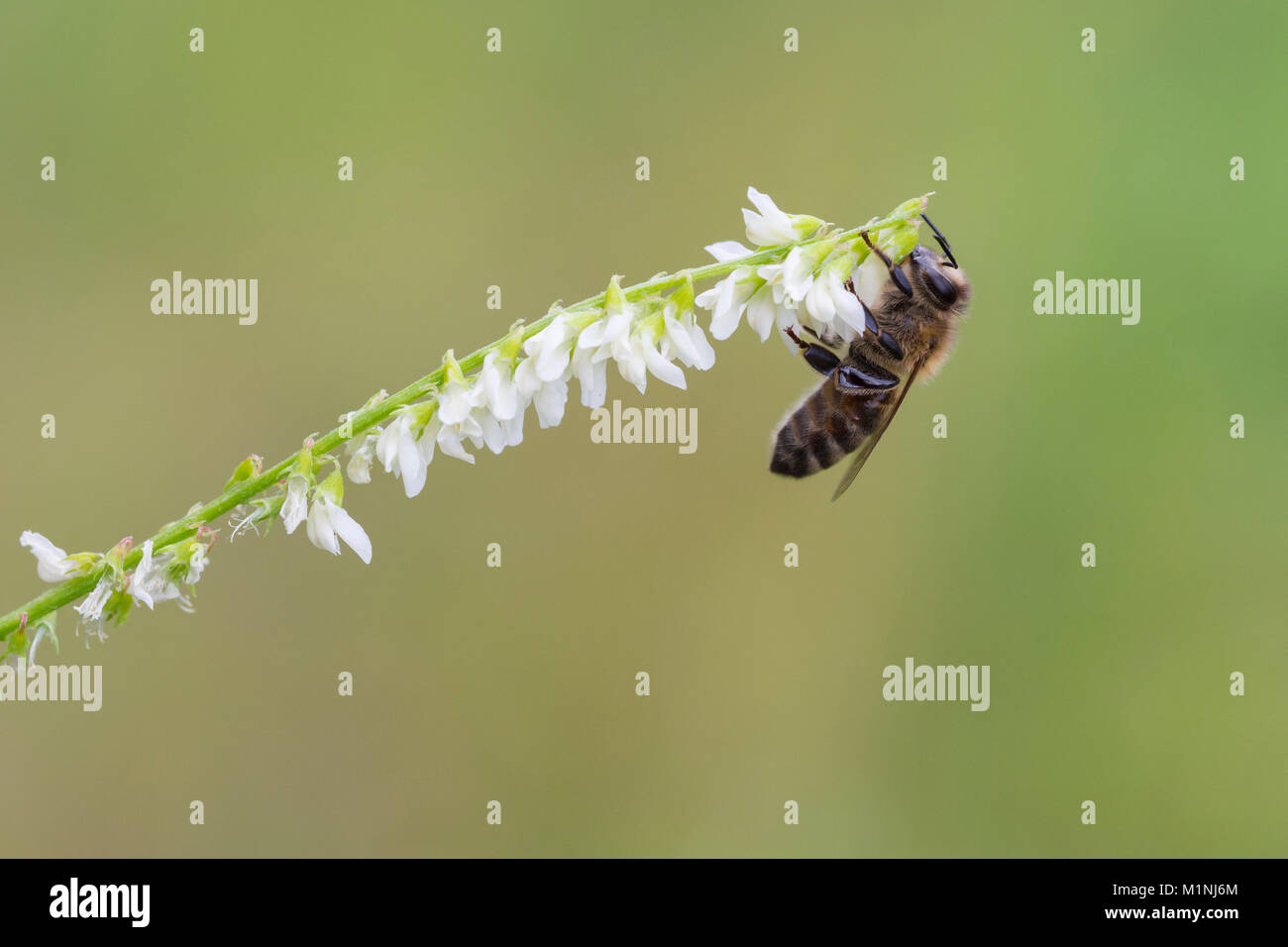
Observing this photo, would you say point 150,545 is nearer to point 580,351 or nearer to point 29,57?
point 580,351

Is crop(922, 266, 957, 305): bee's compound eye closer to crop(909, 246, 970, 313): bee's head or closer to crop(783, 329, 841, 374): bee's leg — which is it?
crop(909, 246, 970, 313): bee's head

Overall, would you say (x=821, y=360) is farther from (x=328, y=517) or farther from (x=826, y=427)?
(x=328, y=517)

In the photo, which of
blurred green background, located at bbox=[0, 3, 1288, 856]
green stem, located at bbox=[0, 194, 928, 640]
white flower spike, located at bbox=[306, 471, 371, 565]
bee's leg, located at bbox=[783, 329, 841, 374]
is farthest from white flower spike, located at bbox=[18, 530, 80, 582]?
blurred green background, located at bbox=[0, 3, 1288, 856]

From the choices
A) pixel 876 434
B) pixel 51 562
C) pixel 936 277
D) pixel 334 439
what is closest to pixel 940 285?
pixel 936 277

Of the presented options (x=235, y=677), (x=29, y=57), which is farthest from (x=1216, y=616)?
(x=29, y=57)

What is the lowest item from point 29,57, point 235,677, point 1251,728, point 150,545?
point 1251,728

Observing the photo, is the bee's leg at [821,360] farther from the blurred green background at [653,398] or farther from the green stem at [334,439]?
the blurred green background at [653,398]
